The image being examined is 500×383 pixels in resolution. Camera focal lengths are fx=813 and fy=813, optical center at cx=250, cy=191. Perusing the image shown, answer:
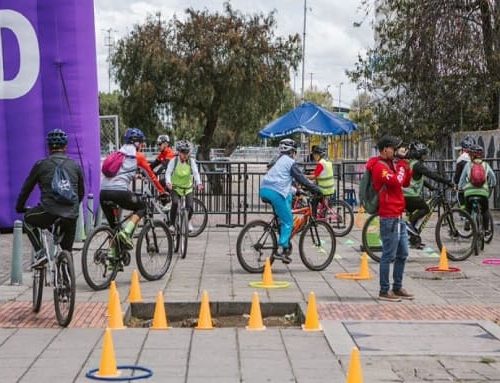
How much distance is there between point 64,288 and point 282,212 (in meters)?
3.95

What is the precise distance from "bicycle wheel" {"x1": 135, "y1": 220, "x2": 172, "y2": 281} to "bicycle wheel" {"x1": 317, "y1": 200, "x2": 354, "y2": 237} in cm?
637

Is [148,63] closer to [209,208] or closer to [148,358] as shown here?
[209,208]

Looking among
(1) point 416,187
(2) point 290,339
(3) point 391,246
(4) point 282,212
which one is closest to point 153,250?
(4) point 282,212

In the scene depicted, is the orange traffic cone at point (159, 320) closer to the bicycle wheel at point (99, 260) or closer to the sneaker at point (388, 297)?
the bicycle wheel at point (99, 260)

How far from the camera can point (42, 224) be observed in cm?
809

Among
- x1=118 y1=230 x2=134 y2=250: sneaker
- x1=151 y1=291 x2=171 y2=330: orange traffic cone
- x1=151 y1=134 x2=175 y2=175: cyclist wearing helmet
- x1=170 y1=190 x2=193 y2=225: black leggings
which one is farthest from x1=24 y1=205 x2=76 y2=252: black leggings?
x1=151 y1=134 x2=175 y2=175: cyclist wearing helmet

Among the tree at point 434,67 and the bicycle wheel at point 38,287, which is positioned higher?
the tree at point 434,67

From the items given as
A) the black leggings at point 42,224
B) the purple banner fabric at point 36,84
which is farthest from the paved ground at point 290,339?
the purple banner fabric at point 36,84

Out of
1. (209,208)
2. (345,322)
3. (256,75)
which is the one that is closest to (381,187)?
(345,322)

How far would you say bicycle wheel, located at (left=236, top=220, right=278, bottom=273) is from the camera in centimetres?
1090

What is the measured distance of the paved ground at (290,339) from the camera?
20.0 ft

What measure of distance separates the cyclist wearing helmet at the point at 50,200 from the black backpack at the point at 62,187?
0.8 inches

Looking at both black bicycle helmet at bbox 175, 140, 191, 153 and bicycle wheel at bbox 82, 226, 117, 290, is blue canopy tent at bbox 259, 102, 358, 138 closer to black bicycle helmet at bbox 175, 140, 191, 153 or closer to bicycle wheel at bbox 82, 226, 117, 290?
black bicycle helmet at bbox 175, 140, 191, 153

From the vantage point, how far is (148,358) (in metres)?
6.46
